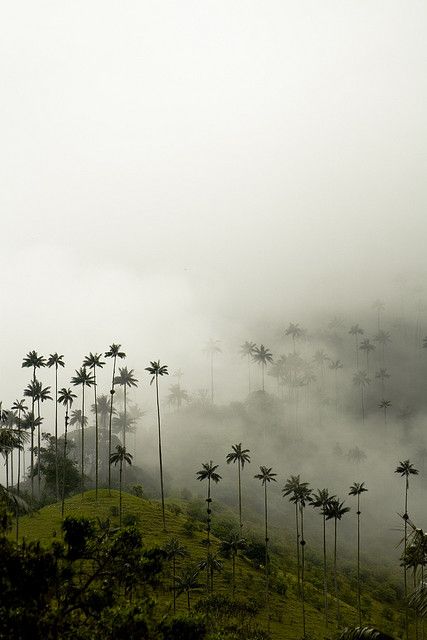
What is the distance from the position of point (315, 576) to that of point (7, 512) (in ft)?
322

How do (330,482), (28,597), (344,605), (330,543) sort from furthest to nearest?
(330,482) → (330,543) → (344,605) → (28,597)

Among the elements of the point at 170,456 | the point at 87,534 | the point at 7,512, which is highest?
the point at 7,512

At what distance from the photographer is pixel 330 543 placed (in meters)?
132

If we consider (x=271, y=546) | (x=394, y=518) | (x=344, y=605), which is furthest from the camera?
(x=394, y=518)

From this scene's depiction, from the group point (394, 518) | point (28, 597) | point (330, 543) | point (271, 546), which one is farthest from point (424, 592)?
point (394, 518)

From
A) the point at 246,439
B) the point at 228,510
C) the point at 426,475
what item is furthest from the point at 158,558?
the point at 426,475

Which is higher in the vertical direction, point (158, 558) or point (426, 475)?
point (158, 558)

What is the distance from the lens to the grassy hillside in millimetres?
72062

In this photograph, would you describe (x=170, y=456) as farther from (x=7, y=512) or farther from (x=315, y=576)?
(x=7, y=512)

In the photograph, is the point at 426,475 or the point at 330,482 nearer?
the point at 330,482

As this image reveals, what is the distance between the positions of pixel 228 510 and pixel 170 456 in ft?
135

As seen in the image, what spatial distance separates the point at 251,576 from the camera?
275 ft

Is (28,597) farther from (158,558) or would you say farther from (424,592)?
(424,592)

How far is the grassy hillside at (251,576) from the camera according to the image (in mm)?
72062
